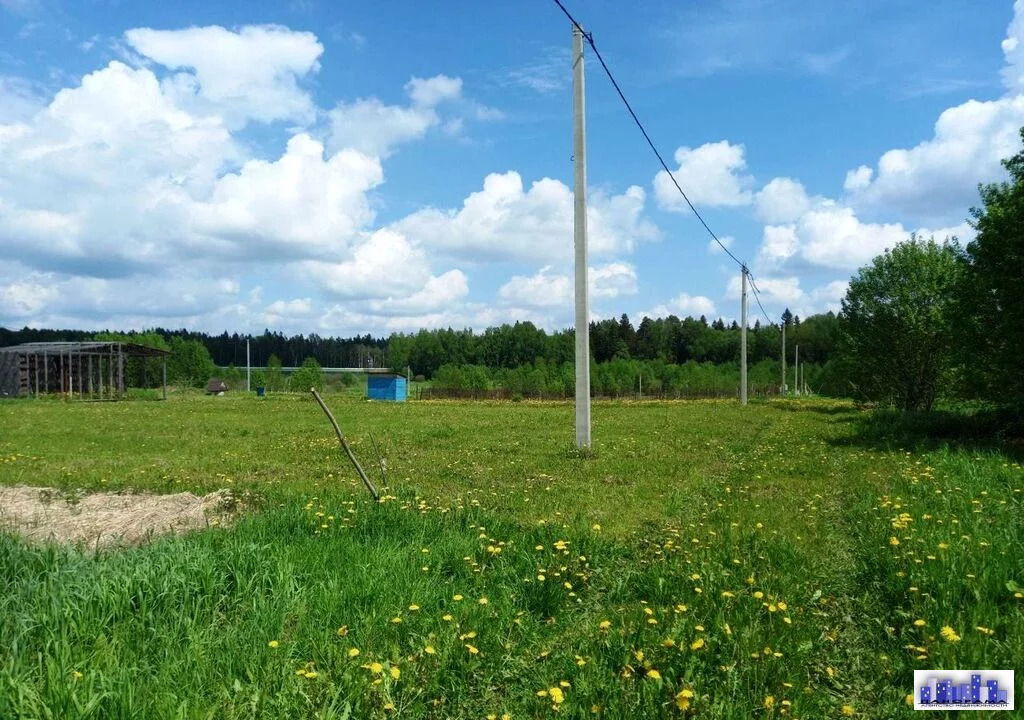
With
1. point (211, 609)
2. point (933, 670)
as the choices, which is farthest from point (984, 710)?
point (211, 609)

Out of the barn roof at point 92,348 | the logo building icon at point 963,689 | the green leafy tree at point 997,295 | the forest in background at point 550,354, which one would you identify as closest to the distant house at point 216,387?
the forest in background at point 550,354

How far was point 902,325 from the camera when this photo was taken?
33.5 m

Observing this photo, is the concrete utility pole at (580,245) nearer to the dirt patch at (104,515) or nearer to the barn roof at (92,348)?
the dirt patch at (104,515)

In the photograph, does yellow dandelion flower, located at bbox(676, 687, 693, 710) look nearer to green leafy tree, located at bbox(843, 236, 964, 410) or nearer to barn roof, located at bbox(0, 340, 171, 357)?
green leafy tree, located at bbox(843, 236, 964, 410)

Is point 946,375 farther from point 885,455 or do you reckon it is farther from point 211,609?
point 211,609

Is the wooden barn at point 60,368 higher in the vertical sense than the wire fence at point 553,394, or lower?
higher

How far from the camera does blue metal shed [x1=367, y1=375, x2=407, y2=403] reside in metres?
60.7

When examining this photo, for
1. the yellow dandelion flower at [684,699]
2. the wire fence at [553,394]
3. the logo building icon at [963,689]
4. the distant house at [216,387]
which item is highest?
the yellow dandelion flower at [684,699]

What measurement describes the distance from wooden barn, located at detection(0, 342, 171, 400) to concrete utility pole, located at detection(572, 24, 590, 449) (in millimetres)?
46185

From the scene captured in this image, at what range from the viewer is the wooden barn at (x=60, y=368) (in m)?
50.1

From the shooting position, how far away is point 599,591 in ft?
18.1

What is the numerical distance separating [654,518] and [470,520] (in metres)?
2.41

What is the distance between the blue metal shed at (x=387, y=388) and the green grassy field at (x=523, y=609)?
52.4 meters

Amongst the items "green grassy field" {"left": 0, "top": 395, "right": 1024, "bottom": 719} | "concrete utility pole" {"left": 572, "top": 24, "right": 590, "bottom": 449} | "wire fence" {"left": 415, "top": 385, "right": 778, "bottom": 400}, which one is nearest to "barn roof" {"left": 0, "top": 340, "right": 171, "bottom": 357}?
"wire fence" {"left": 415, "top": 385, "right": 778, "bottom": 400}
